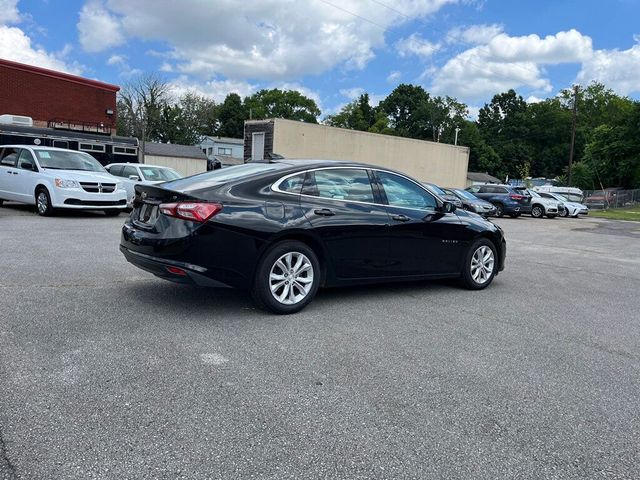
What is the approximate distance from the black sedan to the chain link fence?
138 feet

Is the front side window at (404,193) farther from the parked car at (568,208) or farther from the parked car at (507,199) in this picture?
the parked car at (568,208)

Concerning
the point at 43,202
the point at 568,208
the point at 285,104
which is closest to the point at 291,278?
the point at 43,202

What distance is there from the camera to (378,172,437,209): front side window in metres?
6.04

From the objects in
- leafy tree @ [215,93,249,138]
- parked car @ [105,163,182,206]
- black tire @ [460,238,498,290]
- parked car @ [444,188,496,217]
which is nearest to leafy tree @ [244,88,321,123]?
leafy tree @ [215,93,249,138]

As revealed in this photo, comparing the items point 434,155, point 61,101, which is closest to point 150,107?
point 61,101

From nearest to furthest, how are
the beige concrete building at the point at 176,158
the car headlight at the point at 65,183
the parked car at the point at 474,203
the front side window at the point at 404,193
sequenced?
the front side window at the point at 404,193
the car headlight at the point at 65,183
the parked car at the point at 474,203
the beige concrete building at the point at 176,158

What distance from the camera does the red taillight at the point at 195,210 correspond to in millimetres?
4742

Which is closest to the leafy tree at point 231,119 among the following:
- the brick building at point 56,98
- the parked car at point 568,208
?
the brick building at point 56,98

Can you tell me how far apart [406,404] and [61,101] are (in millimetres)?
37807

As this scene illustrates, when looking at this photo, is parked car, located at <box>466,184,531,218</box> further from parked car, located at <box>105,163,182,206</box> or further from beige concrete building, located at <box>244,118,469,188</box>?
parked car, located at <box>105,163,182,206</box>

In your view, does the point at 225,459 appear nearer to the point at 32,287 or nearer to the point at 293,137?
the point at 32,287

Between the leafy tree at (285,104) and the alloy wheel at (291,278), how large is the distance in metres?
95.3

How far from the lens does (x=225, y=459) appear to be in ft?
8.64

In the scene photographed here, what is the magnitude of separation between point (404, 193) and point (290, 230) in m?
1.79
